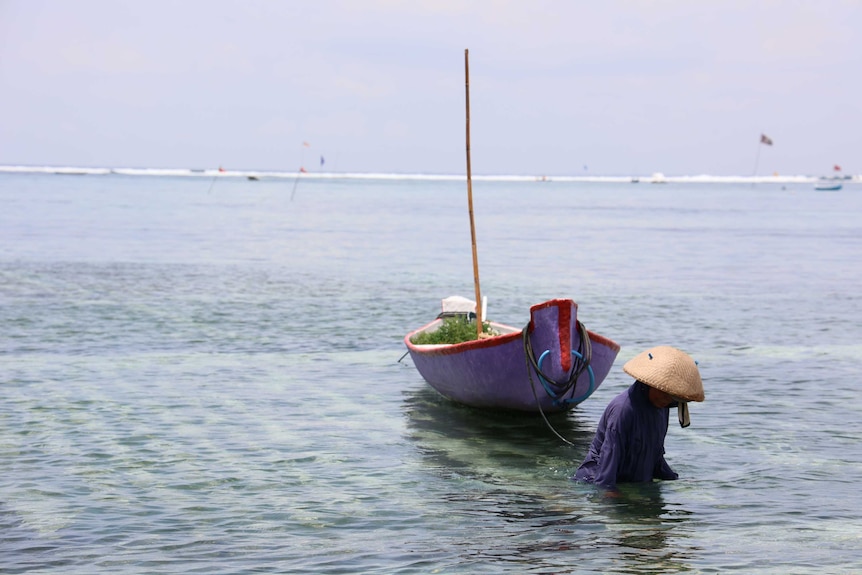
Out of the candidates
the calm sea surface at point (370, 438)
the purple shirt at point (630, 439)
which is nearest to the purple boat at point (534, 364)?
the calm sea surface at point (370, 438)

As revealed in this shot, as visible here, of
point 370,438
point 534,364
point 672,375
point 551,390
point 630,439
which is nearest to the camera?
point 672,375

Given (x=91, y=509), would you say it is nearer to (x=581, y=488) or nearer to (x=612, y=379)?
(x=581, y=488)

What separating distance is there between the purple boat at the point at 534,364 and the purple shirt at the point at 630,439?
2.15 metres

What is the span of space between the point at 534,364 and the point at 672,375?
332 cm

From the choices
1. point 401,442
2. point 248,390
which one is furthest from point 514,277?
point 401,442

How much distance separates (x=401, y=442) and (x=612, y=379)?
448cm

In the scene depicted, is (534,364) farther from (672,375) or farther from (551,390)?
(672,375)

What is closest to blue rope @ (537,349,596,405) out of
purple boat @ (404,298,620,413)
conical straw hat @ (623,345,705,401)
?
purple boat @ (404,298,620,413)

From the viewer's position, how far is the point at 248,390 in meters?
13.4

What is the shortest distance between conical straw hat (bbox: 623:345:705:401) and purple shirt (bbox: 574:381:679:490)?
0.23 metres

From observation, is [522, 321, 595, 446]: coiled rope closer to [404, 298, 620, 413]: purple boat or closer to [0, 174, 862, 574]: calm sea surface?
[404, 298, 620, 413]: purple boat

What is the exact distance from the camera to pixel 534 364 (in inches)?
405

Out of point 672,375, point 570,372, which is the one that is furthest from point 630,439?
point 570,372

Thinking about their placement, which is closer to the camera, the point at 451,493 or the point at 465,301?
the point at 451,493
